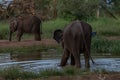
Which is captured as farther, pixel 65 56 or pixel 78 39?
pixel 65 56

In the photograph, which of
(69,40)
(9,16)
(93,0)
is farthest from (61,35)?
(9,16)

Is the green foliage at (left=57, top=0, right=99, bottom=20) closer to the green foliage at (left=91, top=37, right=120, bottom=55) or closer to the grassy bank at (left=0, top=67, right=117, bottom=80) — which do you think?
the green foliage at (left=91, top=37, right=120, bottom=55)

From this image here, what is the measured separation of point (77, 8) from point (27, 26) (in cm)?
660

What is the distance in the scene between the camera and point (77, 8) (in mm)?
31000

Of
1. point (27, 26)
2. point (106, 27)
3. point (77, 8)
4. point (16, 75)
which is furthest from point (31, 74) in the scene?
point (77, 8)

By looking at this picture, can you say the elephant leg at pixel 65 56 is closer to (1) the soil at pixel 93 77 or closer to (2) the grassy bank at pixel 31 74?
(2) the grassy bank at pixel 31 74

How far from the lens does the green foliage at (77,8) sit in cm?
2975

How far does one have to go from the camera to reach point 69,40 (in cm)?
1239

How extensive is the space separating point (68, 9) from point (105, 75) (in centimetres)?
2307

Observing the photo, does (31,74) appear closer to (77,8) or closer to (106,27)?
→ (106,27)

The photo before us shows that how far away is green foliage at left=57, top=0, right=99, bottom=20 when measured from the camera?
1171 inches

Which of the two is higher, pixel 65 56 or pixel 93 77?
pixel 65 56

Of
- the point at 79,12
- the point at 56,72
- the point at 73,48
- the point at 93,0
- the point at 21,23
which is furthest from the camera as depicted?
the point at 79,12

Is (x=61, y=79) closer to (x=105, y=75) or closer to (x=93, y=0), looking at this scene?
(x=105, y=75)
